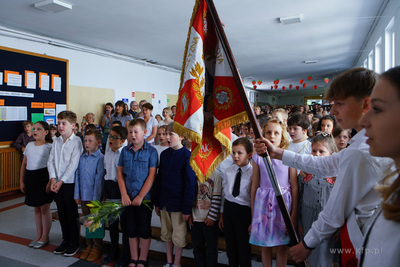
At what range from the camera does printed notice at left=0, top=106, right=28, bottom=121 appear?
5.14 metres

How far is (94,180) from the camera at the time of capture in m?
2.84

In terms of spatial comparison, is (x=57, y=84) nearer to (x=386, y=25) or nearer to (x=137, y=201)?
(x=137, y=201)

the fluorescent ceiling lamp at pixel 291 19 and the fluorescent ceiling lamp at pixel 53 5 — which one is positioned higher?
the fluorescent ceiling lamp at pixel 291 19

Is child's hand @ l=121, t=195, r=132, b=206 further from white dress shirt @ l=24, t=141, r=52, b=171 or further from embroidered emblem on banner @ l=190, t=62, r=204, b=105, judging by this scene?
embroidered emblem on banner @ l=190, t=62, r=204, b=105

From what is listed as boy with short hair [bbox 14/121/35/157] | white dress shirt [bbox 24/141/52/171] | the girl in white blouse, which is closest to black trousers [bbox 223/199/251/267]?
the girl in white blouse

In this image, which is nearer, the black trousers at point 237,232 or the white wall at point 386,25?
the black trousers at point 237,232

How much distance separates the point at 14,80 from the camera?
532 cm

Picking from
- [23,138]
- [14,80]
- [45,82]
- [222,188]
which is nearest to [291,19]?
[222,188]

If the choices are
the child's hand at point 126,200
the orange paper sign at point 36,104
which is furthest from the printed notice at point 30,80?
the child's hand at point 126,200

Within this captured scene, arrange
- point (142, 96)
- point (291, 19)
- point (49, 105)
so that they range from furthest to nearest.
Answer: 1. point (142, 96)
2. point (49, 105)
3. point (291, 19)

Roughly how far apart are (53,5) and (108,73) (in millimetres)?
3549

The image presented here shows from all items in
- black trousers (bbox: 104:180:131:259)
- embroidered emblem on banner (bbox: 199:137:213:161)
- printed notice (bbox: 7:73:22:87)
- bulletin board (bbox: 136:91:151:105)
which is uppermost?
bulletin board (bbox: 136:91:151:105)

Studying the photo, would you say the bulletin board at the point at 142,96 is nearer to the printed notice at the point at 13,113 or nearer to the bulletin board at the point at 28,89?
the bulletin board at the point at 28,89

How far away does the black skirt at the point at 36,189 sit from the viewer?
9.82 ft
